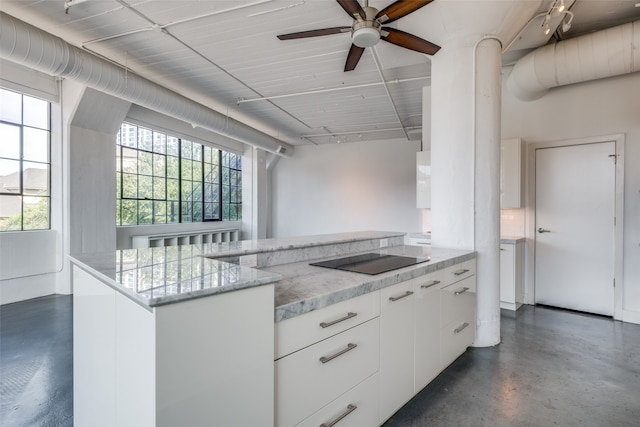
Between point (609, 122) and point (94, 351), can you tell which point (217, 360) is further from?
point (609, 122)

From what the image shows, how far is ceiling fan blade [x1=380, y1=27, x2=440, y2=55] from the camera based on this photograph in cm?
257

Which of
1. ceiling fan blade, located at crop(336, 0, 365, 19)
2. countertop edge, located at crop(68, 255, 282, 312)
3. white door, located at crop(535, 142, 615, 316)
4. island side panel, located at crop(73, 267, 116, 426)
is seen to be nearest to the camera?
countertop edge, located at crop(68, 255, 282, 312)

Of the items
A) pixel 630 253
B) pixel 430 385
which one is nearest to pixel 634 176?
pixel 630 253

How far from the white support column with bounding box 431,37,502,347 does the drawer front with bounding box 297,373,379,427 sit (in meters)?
1.67

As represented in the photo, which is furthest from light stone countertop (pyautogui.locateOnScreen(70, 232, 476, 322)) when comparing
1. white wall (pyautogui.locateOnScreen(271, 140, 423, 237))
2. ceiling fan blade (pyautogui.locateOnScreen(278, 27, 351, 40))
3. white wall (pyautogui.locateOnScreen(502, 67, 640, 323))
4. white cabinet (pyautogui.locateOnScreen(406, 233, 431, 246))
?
white wall (pyautogui.locateOnScreen(271, 140, 423, 237))

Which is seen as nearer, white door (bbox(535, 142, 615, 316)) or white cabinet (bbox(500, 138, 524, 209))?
white door (bbox(535, 142, 615, 316))

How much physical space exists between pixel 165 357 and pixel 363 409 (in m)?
1.08

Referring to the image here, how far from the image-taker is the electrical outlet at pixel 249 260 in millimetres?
1914

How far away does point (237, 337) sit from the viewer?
1.05 m

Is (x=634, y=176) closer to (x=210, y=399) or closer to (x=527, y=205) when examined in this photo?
(x=527, y=205)

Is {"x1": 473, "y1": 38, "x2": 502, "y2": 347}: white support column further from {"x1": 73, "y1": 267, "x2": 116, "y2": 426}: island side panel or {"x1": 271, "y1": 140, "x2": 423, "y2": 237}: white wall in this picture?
{"x1": 271, "y1": 140, "x2": 423, "y2": 237}: white wall

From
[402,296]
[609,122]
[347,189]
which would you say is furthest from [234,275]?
[347,189]

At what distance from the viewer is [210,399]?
3.26 ft

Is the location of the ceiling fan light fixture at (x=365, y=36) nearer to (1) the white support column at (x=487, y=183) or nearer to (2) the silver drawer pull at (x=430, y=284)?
(1) the white support column at (x=487, y=183)
